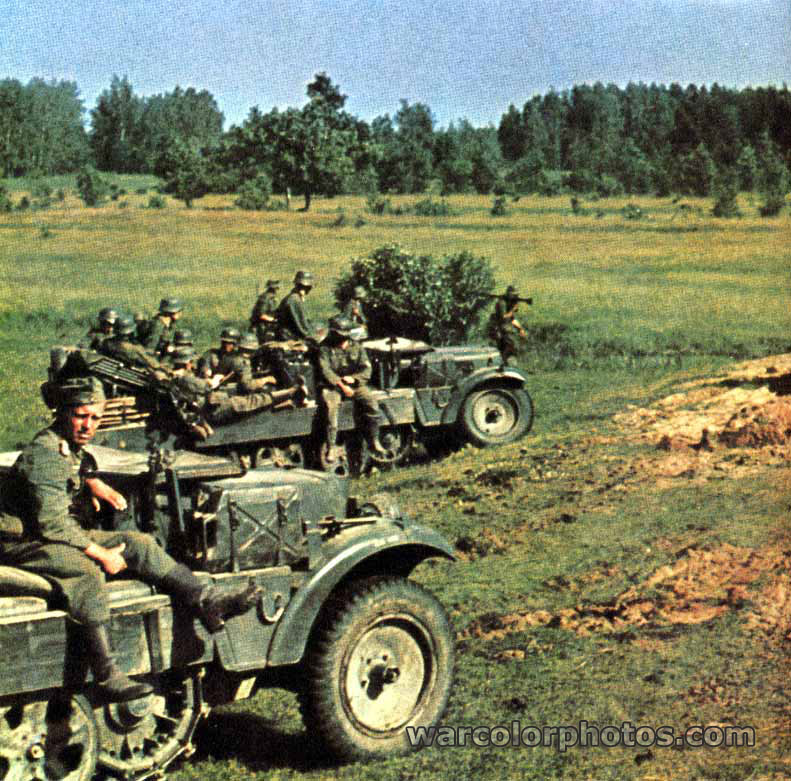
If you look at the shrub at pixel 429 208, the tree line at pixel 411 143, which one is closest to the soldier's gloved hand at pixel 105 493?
the tree line at pixel 411 143

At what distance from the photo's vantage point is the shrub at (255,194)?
29578mm

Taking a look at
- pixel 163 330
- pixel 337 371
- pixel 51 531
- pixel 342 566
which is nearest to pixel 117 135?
pixel 163 330

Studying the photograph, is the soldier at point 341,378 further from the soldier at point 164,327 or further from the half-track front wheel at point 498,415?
the soldier at point 164,327

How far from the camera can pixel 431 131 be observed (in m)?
34.2

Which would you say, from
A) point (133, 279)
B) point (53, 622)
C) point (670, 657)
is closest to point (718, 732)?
point (670, 657)

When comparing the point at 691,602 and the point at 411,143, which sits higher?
the point at 411,143

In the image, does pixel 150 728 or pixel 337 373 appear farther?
pixel 337 373

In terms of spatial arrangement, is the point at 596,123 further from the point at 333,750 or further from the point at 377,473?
the point at 333,750

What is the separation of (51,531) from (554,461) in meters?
8.68

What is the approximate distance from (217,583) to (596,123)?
37.6 m

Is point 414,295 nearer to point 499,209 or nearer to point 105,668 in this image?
point 499,209

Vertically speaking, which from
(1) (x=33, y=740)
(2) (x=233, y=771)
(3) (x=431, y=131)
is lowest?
(2) (x=233, y=771)

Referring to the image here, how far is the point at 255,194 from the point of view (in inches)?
1188

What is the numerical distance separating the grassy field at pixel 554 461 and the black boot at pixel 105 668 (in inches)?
50.3
